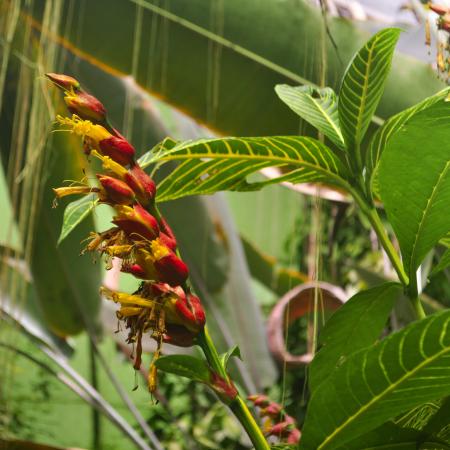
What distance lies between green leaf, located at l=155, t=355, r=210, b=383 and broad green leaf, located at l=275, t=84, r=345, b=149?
0.74 ft

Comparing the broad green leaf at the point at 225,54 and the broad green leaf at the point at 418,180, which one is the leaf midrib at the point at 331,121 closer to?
the broad green leaf at the point at 418,180

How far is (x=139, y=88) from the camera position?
1362 mm

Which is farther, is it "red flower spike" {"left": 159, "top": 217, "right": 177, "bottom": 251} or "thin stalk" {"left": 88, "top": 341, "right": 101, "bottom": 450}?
"thin stalk" {"left": 88, "top": 341, "right": 101, "bottom": 450}

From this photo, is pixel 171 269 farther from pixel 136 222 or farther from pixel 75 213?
pixel 75 213

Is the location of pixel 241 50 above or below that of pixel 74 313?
above

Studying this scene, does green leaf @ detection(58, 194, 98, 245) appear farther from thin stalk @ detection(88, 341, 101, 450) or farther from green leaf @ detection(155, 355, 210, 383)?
thin stalk @ detection(88, 341, 101, 450)

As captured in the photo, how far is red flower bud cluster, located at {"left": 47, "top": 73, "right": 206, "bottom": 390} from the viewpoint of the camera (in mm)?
344

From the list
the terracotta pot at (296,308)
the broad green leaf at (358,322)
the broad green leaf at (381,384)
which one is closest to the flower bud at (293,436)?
the broad green leaf at (358,322)

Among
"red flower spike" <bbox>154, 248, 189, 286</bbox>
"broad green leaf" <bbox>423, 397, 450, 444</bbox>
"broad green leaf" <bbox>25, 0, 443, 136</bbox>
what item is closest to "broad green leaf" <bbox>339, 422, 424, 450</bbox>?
"broad green leaf" <bbox>423, 397, 450, 444</bbox>

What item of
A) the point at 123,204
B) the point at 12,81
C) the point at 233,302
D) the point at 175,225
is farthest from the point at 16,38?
the point at 123,204

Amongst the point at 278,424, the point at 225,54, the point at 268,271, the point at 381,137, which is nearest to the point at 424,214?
the point at 381,137

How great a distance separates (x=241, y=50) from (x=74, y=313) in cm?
60

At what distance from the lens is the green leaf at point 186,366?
35 centimetres

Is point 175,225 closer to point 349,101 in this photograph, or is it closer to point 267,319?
point 267,319
